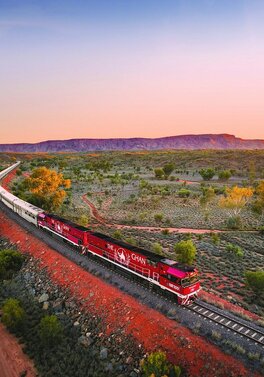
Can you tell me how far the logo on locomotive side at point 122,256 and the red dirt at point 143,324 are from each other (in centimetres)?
230

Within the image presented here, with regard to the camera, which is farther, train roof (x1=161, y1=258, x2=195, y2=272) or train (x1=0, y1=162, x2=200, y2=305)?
train roof (x1=161, y1=258, x2=195, y2=272)

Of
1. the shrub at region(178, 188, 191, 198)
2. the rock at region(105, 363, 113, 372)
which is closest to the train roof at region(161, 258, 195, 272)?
the rock at region(105, 363, 113, 372)

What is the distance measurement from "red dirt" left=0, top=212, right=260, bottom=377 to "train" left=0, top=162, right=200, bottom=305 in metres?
2.04

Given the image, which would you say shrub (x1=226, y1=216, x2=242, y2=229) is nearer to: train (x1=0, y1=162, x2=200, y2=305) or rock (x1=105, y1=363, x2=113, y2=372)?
train (x1=0, y1=162, x2=200, y2=305)

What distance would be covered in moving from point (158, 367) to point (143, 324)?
167 inches

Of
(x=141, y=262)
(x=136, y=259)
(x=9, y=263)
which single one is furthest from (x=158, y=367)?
(x=9, y=263)

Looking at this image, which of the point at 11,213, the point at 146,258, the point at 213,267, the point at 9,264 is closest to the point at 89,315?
the point at 146,258

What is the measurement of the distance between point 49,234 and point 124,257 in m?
16.0

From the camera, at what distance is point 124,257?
1035 inches

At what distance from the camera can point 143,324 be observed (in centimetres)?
2092

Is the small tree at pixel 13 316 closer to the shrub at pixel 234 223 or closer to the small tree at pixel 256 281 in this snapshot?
the small tree at pixel 256 281

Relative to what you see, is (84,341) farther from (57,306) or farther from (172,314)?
(172,314)

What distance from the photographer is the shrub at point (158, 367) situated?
16734 mm

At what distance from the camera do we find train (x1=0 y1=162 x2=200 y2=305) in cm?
2177
